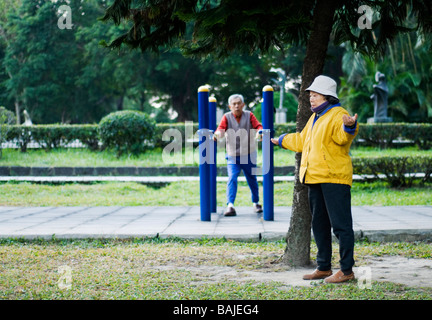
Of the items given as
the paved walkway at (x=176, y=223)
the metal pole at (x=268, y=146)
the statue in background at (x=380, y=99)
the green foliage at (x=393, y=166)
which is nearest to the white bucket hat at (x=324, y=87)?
the paved walkway at (x=176, y=223)

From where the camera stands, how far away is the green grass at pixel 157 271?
387 centimetres

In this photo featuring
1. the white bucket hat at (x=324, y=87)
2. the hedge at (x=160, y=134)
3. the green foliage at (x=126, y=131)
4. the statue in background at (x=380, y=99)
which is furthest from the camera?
the statue in background at (x=380, y=99)

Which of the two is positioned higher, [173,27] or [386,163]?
[173,27]

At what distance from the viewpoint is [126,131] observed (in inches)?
595

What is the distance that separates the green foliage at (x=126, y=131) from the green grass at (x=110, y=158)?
1.05ft

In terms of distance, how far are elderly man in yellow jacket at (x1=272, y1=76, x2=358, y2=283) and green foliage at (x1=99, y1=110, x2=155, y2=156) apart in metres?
11.4

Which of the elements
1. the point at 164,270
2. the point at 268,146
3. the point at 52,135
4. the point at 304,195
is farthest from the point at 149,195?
the point at 52,135

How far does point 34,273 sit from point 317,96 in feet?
10.00

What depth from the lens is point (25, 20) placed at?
31.6 m

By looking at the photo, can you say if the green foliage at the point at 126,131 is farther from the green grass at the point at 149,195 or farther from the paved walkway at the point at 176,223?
the paved walkway at the point at 176,223

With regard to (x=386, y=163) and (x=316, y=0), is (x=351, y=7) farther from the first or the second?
(x=386, y=163)

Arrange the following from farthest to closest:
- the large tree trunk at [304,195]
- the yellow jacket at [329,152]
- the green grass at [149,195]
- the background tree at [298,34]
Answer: the green grass at [149,195] → the large tree trunk at [304,195] → the background tree at [298,34] → the yellow jacket at [329,152]

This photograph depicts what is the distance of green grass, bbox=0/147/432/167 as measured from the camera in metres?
14.2
